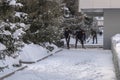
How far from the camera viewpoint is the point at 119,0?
25.8 m

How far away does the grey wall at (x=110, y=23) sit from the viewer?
27.3 metres

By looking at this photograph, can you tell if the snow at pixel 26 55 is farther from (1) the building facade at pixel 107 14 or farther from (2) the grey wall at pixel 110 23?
(2) the grey wall at pixel 110 23

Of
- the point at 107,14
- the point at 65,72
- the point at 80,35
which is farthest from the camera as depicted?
the point at 80,35

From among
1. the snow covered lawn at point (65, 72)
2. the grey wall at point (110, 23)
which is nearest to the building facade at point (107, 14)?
the grey wall at point (110, 23)

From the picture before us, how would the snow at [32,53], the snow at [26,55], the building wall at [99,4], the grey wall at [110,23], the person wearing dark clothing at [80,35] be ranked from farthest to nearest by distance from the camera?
the person wearing dark clothing at [80,35]
the grey wall at [110,23]
the building wall at [99,4]
the snow at [32,53]
the snow at [26,55]

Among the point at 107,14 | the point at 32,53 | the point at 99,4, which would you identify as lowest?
the point at 32,53

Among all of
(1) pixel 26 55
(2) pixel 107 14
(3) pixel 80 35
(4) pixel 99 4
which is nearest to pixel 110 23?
(2) pixel 107 14

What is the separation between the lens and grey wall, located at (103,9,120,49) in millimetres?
27281

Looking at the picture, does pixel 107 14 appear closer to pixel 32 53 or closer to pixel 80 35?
pixel 80 35

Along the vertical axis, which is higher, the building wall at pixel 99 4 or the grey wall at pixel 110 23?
the building wall at pixel 99 4

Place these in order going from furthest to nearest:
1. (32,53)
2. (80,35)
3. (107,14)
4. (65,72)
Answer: (80,35)
(107,14)
(32,53)
(65,72)

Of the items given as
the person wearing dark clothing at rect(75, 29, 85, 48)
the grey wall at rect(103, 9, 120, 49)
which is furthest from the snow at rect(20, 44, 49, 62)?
the person wearing dark clothing at rect(75, 29, 85, 48)

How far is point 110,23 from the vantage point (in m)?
27.4

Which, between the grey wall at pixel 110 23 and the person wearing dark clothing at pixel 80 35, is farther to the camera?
the person wearing dark clothing at pixel 80 35
